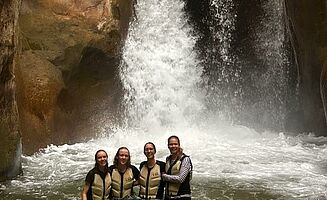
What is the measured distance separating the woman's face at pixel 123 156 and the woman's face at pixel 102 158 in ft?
0.52

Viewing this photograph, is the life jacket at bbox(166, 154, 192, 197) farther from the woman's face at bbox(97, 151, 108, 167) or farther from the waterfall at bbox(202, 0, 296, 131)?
the waterfall at bbox(202, 0, 296, 131)

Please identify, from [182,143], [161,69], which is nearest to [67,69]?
[182,143]

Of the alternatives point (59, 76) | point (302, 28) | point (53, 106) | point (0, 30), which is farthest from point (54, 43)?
point (302, 28)

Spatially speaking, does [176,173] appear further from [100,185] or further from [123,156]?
[100,185]

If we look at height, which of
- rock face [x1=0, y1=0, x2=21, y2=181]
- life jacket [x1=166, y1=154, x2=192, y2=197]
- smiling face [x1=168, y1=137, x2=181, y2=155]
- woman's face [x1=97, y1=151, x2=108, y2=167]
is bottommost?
life jacket [x1=166, y1=154, x2=192, y2=197]

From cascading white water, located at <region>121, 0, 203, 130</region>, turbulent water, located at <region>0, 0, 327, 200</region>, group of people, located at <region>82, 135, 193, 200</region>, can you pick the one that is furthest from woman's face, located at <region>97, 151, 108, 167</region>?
cascading white water, located at <region>121, 0, 203, 130</region>

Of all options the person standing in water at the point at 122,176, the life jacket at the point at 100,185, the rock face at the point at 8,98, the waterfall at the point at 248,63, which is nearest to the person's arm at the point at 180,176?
the person standing in water at the point at 122,176

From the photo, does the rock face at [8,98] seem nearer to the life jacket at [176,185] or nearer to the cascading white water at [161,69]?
the life jacket at [176,185]

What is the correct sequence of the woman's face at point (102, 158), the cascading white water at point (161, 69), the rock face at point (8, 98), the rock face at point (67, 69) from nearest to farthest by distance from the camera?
the woman's face at point (102, 158), the rock face at point (8, 98), the rock face at point (67, 69), the cascading white water at point (161, 69)

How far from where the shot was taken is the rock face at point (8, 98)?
916 cm

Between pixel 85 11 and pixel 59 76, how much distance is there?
2.36 metres

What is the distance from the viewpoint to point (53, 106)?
13070 millimetres

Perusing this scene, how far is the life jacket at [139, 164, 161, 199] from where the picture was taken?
18.0 ft

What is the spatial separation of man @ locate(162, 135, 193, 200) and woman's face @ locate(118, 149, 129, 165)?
1.63 feet
